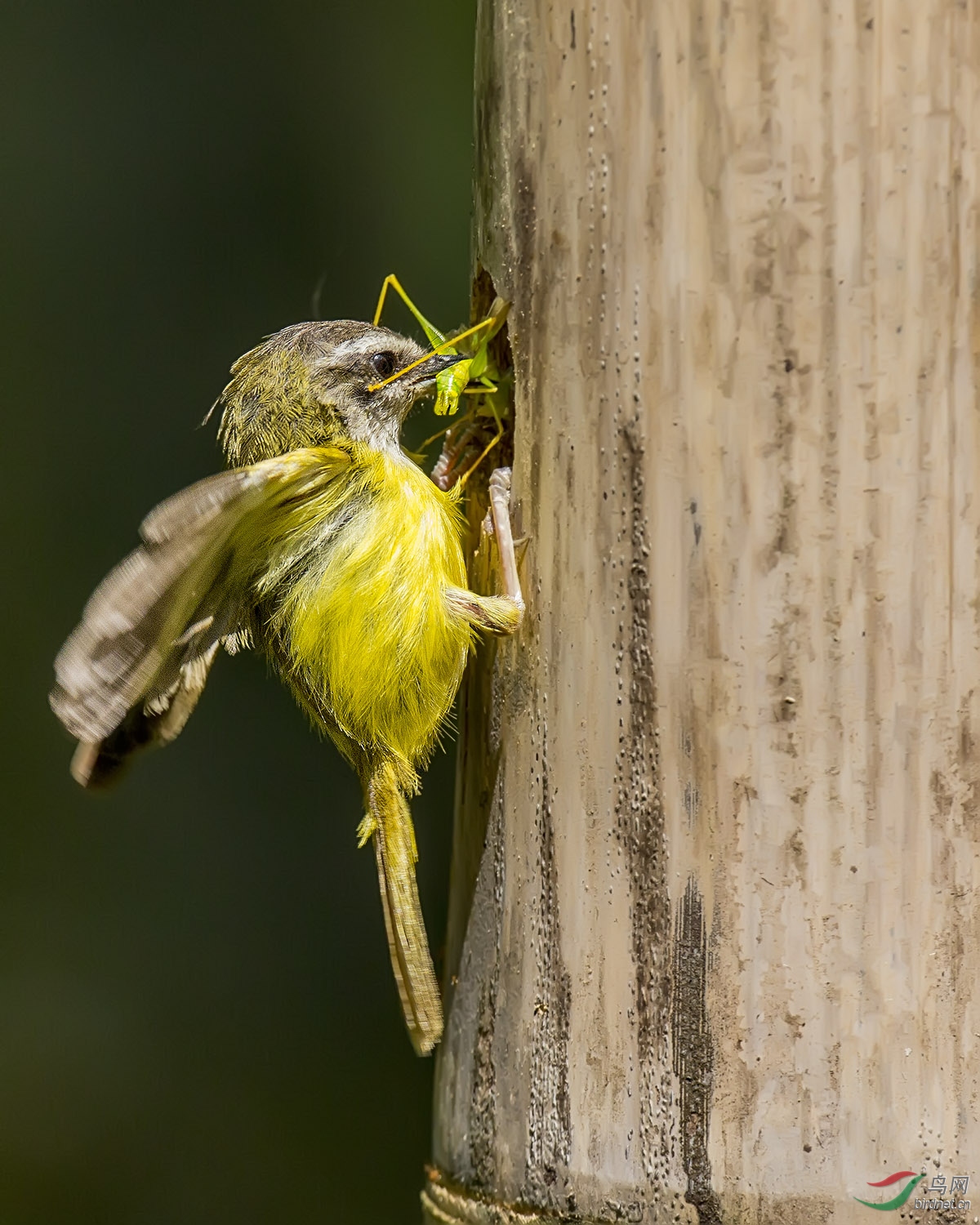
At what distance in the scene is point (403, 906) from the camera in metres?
2.76

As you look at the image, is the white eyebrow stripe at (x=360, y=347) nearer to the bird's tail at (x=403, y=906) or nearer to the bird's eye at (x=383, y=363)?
the bird's eye at (x=383, y=363)

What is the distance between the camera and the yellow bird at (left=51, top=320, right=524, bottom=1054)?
2.53 m

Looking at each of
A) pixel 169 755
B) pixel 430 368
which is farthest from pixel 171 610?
pixel 169 755

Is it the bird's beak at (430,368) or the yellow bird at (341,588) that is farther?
the bird's beak at (430,368)

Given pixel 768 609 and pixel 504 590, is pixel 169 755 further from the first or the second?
pixel 768 609

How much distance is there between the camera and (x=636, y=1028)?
2080 millimetres

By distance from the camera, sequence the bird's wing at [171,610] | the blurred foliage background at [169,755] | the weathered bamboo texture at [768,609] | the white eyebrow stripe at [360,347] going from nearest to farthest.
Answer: the weathered bamboo texture at [768,609], the bird's wing at [171,610], the white eyebrow stripe at [360,347], the blurred foliage background at [169,755]

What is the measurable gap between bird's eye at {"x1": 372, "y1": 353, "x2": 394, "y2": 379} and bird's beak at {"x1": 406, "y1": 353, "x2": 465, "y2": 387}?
0.17 feet

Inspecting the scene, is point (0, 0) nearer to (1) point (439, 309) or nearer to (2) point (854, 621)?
→ (1) point (439, 309)
